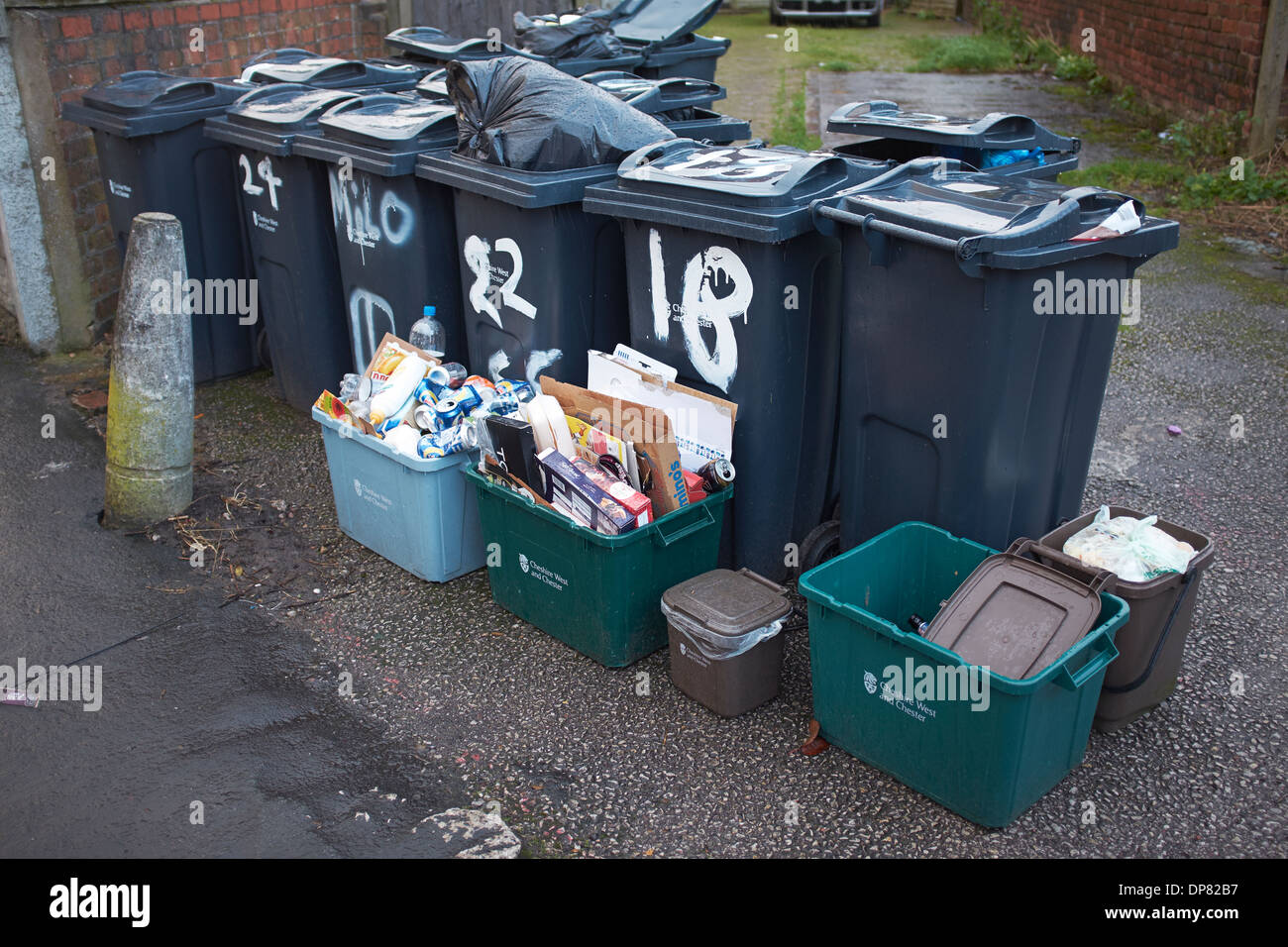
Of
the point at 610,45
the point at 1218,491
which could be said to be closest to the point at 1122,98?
the point at 610,45

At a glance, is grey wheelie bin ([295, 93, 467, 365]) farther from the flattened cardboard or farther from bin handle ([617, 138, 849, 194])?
the flattened cardboard

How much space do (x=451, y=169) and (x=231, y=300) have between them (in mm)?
2191

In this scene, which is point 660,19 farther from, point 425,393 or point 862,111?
point 425,393

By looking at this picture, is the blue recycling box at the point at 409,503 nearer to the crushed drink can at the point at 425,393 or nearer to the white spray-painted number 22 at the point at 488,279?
the crushed drink can at the point at 425,393

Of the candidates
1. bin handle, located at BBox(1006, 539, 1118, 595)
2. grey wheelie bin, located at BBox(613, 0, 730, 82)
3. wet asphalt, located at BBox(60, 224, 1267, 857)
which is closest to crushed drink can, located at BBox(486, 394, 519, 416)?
wet asphalt, located at BBox(60, 224, 1267, 857)

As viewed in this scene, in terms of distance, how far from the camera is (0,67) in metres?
5.55

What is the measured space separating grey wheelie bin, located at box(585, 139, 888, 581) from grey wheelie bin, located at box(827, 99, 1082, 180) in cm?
54

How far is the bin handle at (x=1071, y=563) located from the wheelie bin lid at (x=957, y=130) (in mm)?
1615

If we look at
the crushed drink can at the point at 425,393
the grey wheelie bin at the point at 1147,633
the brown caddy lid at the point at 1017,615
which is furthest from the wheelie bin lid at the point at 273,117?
the grey wheelie bin at the point at 1147,633

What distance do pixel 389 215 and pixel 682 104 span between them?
1.63 metres

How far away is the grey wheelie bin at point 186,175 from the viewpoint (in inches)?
210
